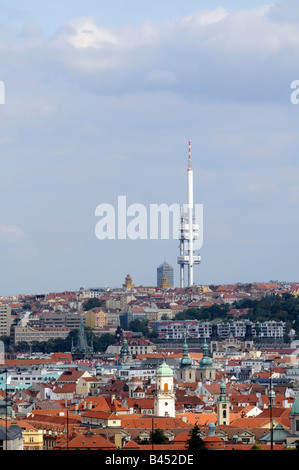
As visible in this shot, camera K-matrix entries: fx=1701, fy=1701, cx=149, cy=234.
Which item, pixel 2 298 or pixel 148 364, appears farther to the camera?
pixel 2 298

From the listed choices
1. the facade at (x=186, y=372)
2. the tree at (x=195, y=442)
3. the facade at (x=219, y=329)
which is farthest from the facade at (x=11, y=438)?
the facade at (x=219, y=329)

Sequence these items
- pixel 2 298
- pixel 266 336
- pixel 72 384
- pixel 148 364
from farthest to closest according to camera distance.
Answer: pixel 2 298 < pixel 266 336 < pixel 148 364 < pixel 72 384

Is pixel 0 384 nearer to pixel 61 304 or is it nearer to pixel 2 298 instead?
pixel 61 304

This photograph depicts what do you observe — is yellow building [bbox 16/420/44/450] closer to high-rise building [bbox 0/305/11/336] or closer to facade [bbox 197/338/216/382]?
facade [bbox 197/338/216/382]

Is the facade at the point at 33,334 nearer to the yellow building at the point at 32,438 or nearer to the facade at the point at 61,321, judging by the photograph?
the facade at the point at 61,321

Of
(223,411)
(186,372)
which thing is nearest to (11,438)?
(223,411)

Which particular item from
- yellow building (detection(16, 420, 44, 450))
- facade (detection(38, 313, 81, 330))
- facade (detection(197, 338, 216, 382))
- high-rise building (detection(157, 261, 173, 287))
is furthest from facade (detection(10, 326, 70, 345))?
yellow building (detection(16, 420, 44, 450))
